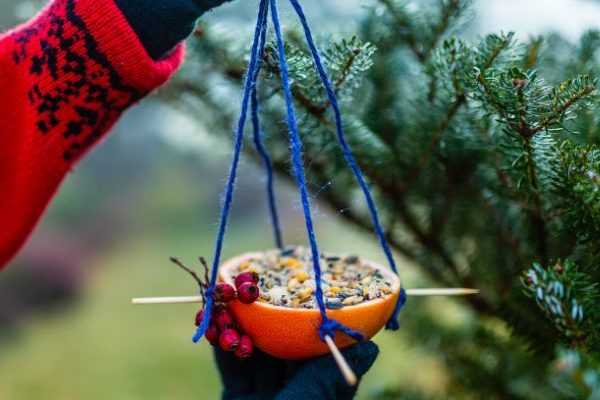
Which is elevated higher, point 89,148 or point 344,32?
point 344,32

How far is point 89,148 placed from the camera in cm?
64

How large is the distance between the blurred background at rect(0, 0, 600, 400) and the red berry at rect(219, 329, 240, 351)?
0.38 metres

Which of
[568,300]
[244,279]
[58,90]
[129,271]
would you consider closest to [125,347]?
[129,271]

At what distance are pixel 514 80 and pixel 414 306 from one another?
46 cm

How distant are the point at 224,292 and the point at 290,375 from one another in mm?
105

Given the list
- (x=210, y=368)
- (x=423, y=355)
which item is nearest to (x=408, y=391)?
(x=423, y=355)

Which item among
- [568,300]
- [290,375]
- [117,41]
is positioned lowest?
[290,375]

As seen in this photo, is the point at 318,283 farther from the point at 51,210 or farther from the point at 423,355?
the point at 51,210

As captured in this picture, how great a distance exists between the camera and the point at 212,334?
46cm

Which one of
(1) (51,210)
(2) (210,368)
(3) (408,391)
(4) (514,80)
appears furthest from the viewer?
(1) (51,210)

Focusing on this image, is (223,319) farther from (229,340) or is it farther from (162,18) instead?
(162,18)

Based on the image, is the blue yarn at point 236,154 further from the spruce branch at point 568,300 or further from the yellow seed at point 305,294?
the spruce branch at point 568,300

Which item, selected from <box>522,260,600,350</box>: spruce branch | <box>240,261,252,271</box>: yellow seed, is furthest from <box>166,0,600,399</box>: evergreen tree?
<box>240,261,252,271</box>: yellow seed

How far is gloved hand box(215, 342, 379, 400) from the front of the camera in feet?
1.49
